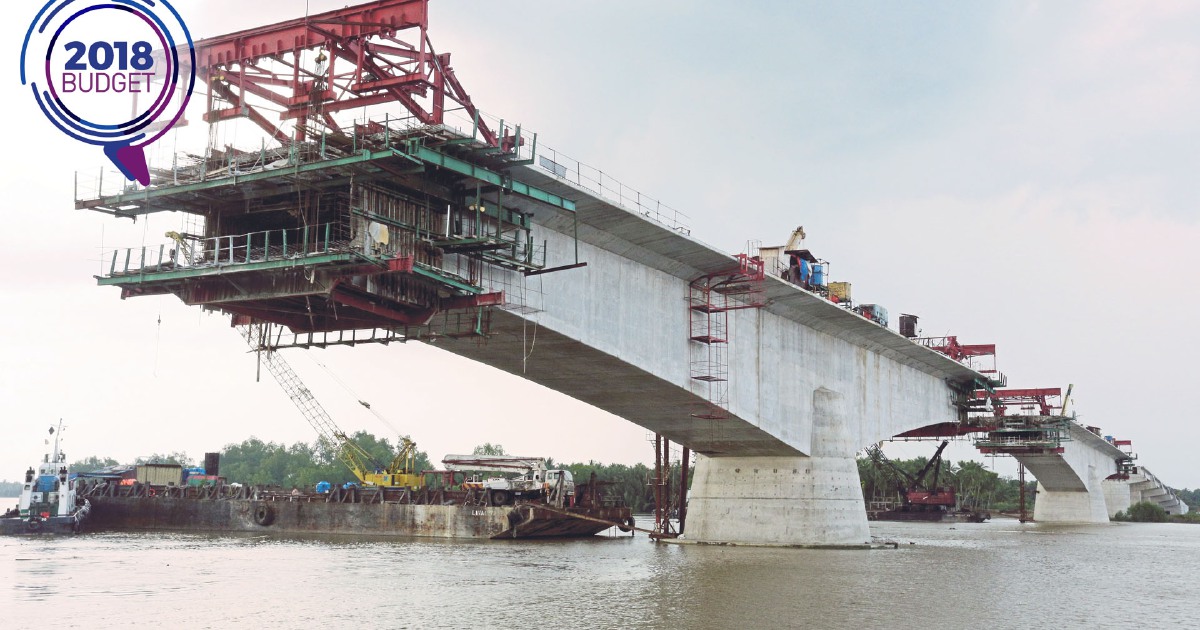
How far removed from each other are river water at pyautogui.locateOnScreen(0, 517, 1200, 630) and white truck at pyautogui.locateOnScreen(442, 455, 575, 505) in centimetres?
823

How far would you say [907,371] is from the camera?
7038 cm

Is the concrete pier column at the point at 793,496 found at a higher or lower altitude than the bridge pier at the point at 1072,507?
higher

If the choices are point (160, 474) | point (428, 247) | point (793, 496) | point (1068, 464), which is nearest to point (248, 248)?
point (428, 247)

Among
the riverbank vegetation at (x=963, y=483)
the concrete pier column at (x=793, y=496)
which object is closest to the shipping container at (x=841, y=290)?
the concrete pier column at (x=793, y=496)

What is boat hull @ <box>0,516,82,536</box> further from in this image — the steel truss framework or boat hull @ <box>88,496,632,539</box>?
the steel truss framework

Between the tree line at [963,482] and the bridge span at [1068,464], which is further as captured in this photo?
the tree line at [963,482]

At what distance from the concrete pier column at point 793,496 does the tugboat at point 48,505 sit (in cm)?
3872

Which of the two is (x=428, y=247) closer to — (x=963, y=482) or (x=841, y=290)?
(x=841, y=290)

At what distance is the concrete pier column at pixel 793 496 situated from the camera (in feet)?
182

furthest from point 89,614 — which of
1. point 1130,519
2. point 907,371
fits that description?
point 1130,519

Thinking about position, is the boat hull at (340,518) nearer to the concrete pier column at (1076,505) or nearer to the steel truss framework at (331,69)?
the steel truss framework at (331,69)

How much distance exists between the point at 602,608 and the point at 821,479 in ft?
89.3

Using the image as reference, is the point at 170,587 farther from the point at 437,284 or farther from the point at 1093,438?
the point at 1093,438

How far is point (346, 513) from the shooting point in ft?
235
